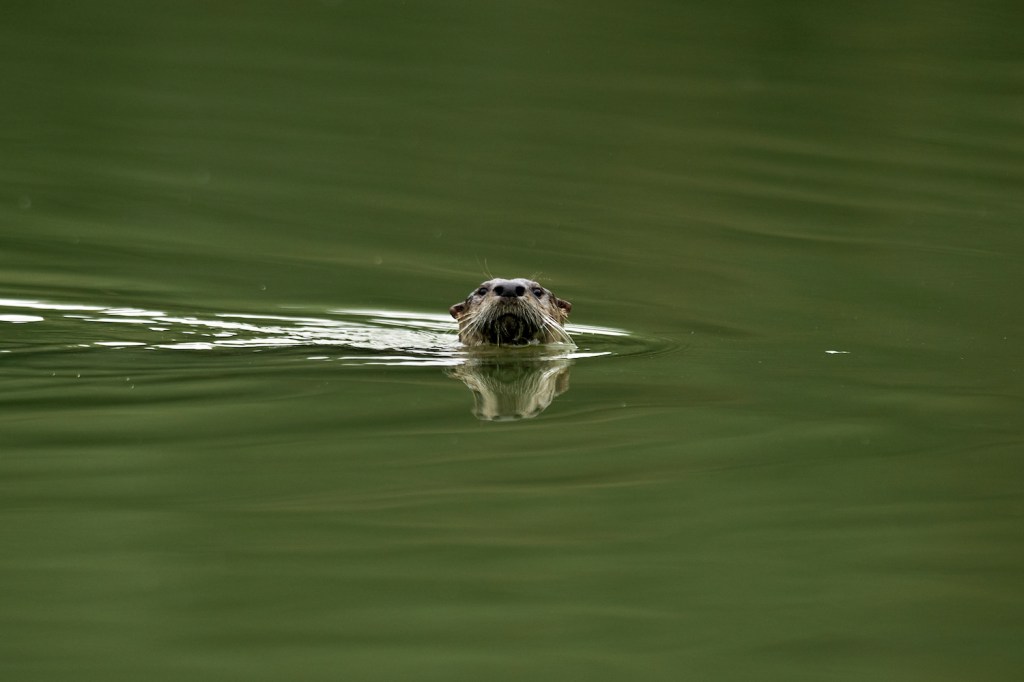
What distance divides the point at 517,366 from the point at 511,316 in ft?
1.80

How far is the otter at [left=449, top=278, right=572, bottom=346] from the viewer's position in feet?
33.4

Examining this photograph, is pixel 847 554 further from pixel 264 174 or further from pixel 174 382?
pixel 264 174

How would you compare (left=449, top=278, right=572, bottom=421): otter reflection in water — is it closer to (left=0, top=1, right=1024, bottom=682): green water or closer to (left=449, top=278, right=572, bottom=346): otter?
(left=449, top=278, right=572, bottom=346): otter

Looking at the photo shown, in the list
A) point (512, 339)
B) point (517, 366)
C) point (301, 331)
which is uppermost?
point (301, 331)

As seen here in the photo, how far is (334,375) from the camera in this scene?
30.0 ft

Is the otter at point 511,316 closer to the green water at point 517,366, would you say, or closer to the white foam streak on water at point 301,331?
the white foam streak on water at point 301,331

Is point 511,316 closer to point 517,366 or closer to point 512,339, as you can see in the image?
point 512,339

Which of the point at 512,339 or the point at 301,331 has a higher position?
the point at 301,331

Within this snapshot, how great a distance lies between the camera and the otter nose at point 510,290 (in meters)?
10.1

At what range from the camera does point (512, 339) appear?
10570 millimetres

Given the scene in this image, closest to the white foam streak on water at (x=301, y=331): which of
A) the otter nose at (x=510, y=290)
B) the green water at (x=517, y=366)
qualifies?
the green water at (x=517, y=366)

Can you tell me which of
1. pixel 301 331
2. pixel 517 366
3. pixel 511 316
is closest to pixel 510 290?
pixel 511 316

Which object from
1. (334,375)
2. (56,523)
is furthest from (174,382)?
(56,523)

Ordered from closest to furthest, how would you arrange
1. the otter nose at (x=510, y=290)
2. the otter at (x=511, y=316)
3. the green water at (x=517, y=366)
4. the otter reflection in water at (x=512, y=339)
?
the green water at (x=517, y=366) → the otter reflection in water at (x=512, y=339) → the otter nose at (x=510, y=290) → the otter at (x=511, y=316)
